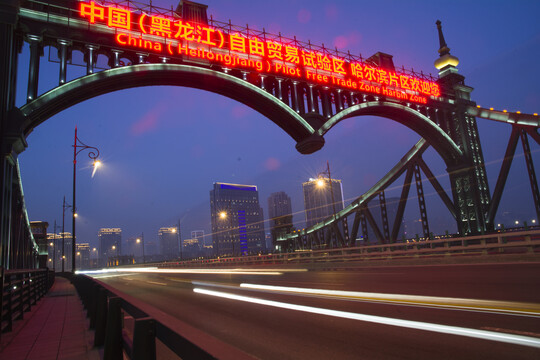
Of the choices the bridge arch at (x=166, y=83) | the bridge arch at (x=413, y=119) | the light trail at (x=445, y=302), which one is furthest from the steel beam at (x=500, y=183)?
the light trail at (x=445, y=302)

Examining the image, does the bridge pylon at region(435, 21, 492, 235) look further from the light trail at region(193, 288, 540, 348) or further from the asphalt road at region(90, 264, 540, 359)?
the light trail at region(193, 288, 540, 348)

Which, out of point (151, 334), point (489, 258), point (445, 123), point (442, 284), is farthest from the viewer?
point (445, 123)

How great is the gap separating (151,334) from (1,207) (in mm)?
16603

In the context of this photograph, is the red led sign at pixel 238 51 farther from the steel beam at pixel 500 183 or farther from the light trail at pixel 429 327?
the light trail at pixel 429 327

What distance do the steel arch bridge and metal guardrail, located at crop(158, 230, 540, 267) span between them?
6152 mm

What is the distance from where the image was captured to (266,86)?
2672cm

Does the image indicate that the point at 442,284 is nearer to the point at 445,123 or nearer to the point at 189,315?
the point at 189,315

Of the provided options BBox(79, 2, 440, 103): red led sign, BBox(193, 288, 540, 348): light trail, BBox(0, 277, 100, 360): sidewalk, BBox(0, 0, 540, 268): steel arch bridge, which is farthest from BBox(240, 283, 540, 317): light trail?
BBox(79, 2, 440, 103): red led sign

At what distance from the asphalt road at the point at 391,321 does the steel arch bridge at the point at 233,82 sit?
12.3 meters

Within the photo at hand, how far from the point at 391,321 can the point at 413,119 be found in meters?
31.5

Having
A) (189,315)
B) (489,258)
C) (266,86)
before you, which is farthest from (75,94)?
(489,258)

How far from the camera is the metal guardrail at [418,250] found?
62.3 ft

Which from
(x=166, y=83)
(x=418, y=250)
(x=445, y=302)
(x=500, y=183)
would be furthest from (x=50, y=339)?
(x=500, y=183)

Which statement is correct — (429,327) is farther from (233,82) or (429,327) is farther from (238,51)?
(238,51)
